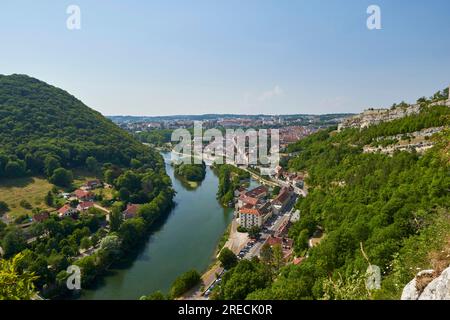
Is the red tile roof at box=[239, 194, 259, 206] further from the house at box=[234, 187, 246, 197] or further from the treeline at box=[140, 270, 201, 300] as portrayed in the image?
the treeline at box=[140, 270, 201, 300]

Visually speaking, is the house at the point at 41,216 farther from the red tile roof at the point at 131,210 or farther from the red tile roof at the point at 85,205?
the red tile roof at the point at 131,210

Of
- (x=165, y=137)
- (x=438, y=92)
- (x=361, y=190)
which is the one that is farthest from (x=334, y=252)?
(x=165, y=137)

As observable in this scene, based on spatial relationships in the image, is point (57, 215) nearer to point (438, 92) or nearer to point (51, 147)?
point (51, 147)

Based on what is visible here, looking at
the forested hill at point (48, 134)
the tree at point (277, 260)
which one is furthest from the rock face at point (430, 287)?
the forested hill at point (48, 134)

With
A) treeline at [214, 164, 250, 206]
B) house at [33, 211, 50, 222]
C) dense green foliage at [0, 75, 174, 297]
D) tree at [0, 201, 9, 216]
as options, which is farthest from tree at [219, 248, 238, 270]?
tree at [0, 201, 9, 216]

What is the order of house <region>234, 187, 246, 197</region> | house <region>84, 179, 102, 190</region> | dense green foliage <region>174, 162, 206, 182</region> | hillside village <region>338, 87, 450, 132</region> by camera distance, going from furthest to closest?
dense green foliage <region>174, 162, 206, 182</region> → house <region>234, 187, 246, 197</region> → hillside village <region>338, 87, 450, 132</region> → house <region>84, 179, 102, 190</region>

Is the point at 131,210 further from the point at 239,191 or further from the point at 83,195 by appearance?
the point at 239,191

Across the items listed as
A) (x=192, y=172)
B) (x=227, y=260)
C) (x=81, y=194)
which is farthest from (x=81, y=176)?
(x=227, y=260)
